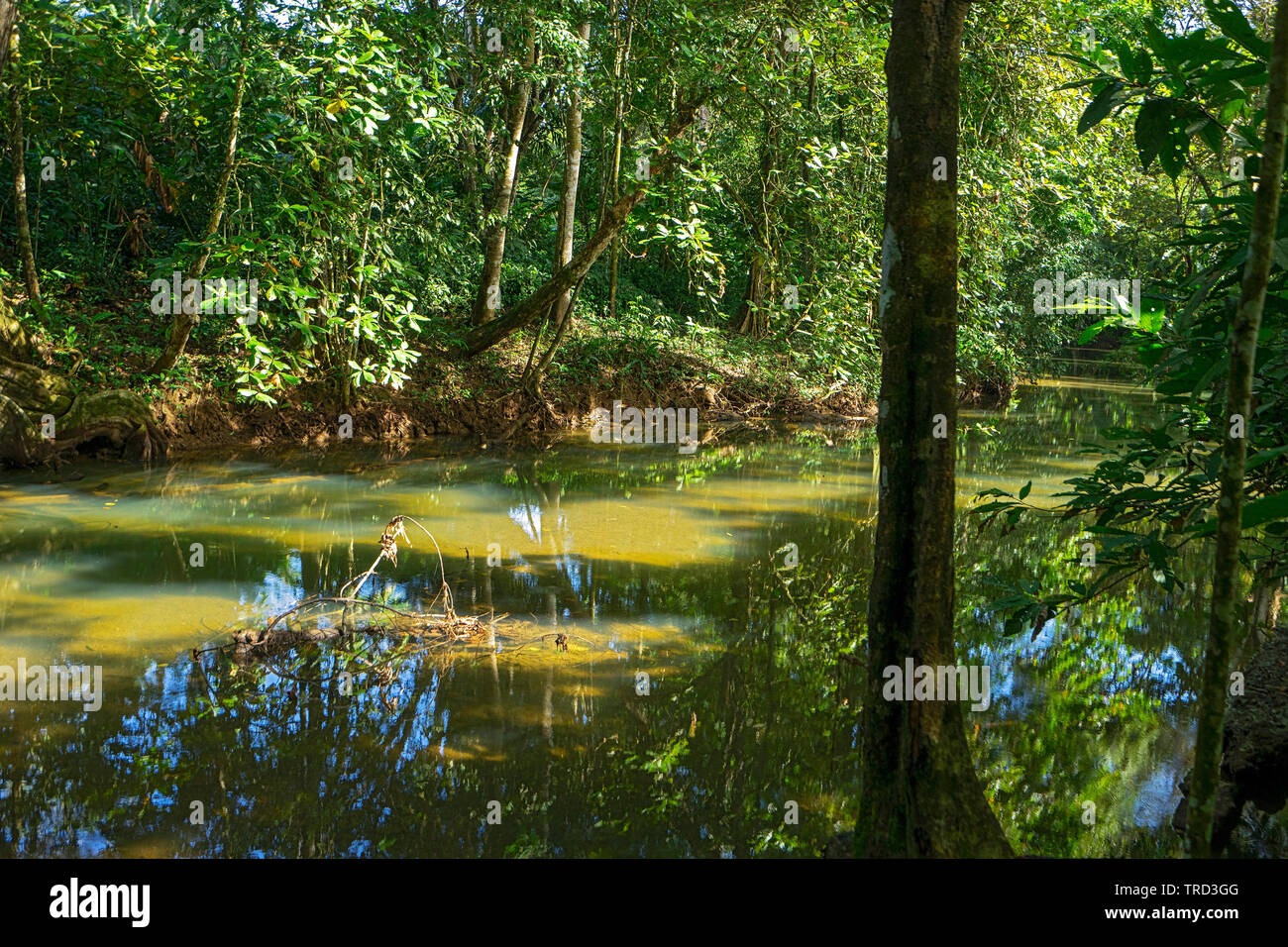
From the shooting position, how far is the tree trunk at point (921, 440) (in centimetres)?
287

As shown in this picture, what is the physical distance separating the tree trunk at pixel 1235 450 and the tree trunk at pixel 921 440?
933 millimetres

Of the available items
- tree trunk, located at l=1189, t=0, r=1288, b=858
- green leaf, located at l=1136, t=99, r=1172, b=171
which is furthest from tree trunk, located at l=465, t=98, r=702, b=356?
tree trunk, located at l=1189, t=0, r=1288, b=858

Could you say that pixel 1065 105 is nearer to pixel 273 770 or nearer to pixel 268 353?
pixel 268 353

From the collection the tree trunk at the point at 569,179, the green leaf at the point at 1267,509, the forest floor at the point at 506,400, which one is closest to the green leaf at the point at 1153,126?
the green leaf at the point at 1267,509

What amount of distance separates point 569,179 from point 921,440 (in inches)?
489

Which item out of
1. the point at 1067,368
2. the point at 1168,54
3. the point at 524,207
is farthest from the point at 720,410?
the point at 1067,368

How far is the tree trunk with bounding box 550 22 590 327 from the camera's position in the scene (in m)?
13.8

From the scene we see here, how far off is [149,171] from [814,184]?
8.70 m

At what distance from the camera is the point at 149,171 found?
483 inches

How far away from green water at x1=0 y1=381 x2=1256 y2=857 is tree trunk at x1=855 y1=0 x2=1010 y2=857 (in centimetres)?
88

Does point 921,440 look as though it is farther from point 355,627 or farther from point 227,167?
point 227,167

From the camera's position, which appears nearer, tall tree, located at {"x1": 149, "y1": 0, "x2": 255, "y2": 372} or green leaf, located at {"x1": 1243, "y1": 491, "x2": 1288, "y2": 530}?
green leaf, located at {"x1": 1243, "y1": 491, "x2": 1288, "y2": 530}

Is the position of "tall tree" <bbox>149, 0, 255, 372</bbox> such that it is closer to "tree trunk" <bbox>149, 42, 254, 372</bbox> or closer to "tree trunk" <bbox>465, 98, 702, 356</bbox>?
"tree trunk" <bbox>149, 42, 254, 372</bbox>

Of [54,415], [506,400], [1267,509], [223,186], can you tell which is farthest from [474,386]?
[1267,509]
